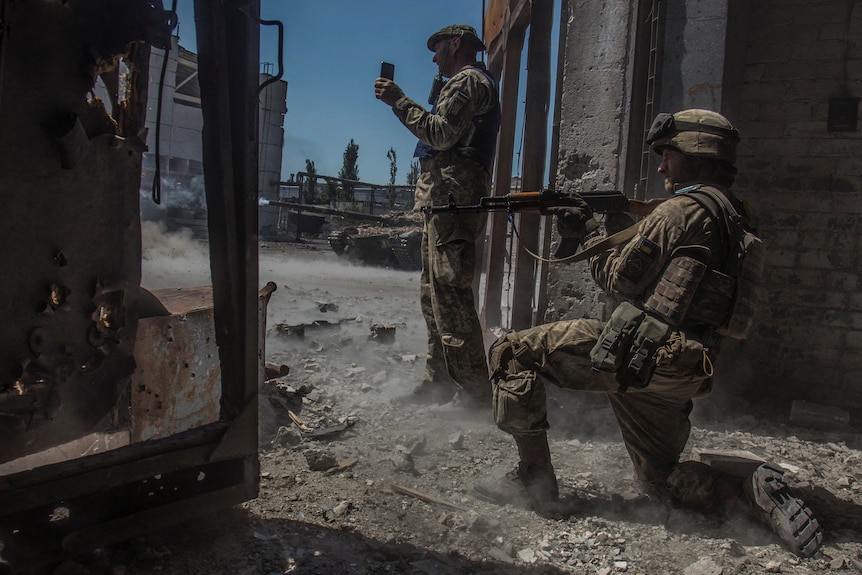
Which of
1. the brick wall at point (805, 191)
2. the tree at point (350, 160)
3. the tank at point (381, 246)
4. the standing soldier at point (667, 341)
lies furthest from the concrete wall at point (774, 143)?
the tree at point (350, 160)

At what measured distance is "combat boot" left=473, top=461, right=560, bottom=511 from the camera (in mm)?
2691

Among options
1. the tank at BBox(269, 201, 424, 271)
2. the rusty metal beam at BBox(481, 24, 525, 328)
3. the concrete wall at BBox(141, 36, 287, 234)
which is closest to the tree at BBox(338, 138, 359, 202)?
the concrete wall at BBox(141, 36, 287, 234)

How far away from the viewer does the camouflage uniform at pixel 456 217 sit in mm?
3619

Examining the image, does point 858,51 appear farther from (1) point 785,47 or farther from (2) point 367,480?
(2) point 367,480

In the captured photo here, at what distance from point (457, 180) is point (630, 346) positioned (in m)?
1.69

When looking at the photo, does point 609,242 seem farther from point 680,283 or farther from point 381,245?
point 381,245

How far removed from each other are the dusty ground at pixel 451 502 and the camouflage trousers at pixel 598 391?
6.0 inches

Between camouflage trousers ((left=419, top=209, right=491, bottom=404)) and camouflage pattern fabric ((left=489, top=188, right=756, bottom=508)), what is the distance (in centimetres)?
92

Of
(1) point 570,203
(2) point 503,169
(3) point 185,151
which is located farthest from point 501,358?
(3) point 185,151

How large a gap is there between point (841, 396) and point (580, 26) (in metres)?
3.16

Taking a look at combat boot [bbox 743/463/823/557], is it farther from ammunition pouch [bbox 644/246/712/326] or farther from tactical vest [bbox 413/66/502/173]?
tactical vest [bbox 413/66/502/173]

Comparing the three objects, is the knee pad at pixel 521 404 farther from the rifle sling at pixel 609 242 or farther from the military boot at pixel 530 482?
the rifle sling at pixel 609 242

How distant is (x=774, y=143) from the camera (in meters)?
4.33

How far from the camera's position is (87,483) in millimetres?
1684
